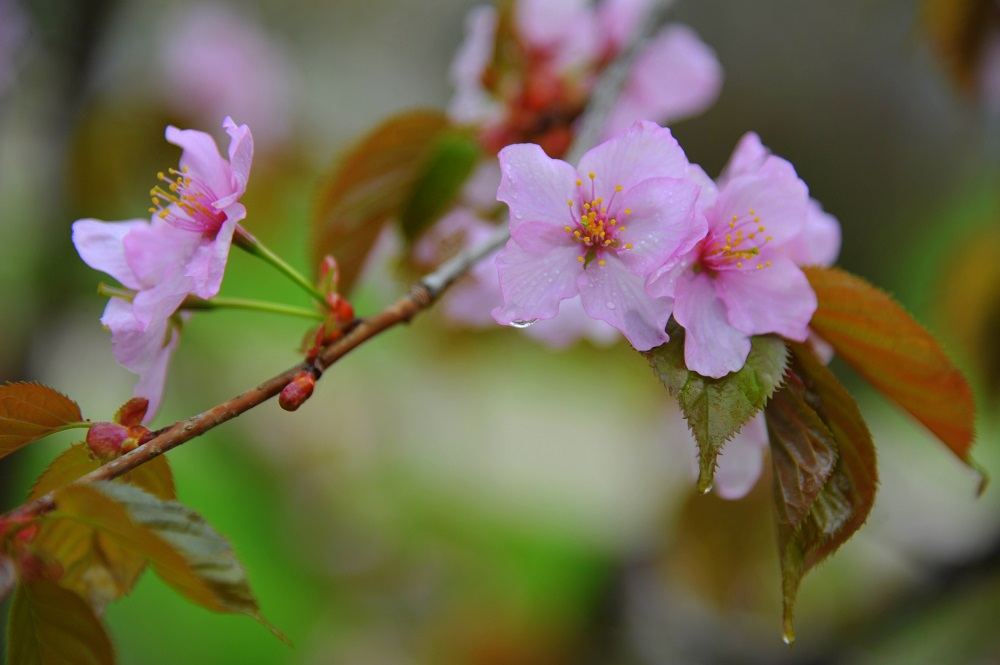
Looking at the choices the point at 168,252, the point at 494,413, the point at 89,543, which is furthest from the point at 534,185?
the point at 494,413

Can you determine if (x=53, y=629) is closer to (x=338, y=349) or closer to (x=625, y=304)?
(x=338, y=349)

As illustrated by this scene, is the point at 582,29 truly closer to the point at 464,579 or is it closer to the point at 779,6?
the point at 464,579

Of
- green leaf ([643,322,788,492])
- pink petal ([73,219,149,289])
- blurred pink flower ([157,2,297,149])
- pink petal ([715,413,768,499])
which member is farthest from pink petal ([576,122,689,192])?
blurred pink flower ([157,2,297,149])

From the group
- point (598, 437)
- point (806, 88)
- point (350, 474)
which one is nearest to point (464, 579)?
point (350, 474)

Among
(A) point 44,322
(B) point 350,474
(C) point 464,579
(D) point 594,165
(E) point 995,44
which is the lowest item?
(C) point 464,579

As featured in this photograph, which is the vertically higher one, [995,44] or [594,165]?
[594,165]

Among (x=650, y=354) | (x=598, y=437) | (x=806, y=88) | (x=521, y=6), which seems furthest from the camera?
(x=598, y=437)
